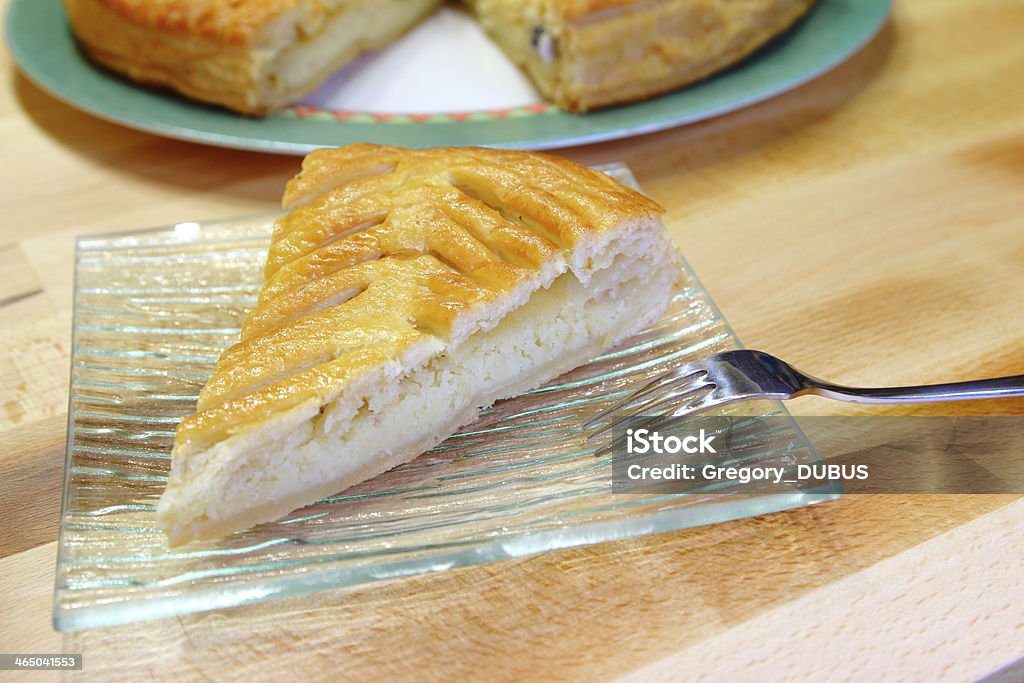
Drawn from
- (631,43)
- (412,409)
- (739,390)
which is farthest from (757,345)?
(631,43)

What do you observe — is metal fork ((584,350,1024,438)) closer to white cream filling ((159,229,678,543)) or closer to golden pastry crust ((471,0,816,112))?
white cream filling ((159,229,678,543))

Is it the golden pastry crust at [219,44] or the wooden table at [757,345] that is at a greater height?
the golden pastry crust at [219,44]

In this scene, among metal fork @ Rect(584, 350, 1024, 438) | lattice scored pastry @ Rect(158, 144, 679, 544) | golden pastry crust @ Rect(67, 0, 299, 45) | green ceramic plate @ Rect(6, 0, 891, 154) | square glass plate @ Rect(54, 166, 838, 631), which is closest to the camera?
square glass plate @ Rect(54, 166, 838, 631)

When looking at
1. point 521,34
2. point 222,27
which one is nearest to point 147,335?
point 222,27

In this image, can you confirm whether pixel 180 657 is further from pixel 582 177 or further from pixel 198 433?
pixel 582 177

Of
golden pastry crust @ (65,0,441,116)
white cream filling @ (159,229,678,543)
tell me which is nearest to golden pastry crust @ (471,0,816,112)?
golden pastry crust @ (65,0,441,116)

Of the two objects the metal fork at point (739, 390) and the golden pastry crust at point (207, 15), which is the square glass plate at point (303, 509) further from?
the golden pastry crust at point (207, 15)

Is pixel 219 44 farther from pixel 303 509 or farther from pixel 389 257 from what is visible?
pixel 303 509

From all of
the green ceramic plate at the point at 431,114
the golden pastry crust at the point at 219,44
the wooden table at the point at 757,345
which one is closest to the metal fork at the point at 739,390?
the wooden table at the point at 757,345
